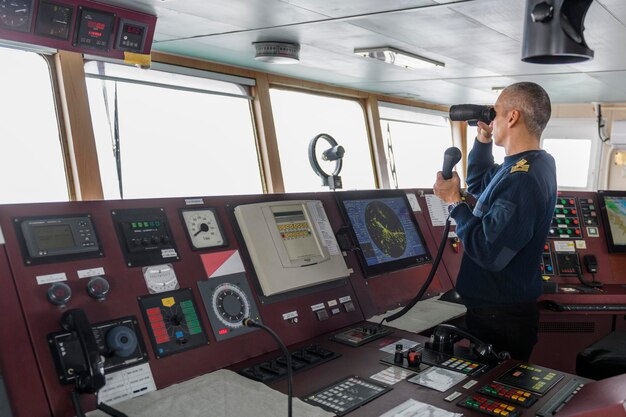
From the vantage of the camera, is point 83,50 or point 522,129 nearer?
point 522,129

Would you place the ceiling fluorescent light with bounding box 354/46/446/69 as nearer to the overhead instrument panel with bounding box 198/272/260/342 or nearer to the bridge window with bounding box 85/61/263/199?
the bridge window with bounding box 85/61/263/199

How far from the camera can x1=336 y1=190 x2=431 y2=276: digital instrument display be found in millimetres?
2484

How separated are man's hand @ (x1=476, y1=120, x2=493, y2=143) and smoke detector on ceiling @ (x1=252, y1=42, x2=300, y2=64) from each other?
151 cm

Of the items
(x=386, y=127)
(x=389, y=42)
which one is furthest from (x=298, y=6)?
(x=386, y=127)

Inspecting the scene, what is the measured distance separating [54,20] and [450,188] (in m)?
2.10

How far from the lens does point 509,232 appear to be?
2.04m

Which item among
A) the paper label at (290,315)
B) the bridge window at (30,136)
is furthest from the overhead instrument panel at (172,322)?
the bridge window at (30,136)

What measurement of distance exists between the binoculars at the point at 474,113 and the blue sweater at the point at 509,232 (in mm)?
218

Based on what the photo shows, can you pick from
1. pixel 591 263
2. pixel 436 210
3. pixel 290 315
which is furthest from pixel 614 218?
pixel 290 315

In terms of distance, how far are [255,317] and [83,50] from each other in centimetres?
190

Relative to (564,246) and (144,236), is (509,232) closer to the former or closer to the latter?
(144,236)

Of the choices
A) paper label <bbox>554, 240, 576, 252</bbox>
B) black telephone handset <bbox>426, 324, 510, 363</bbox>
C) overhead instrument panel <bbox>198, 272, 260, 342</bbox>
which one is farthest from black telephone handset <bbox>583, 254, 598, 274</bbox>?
overhead instrument panel <bbox>198, 272, 260, 342</bbox>

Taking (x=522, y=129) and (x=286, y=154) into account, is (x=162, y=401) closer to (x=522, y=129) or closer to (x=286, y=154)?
(x=522, y=129)

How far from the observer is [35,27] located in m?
2.65
